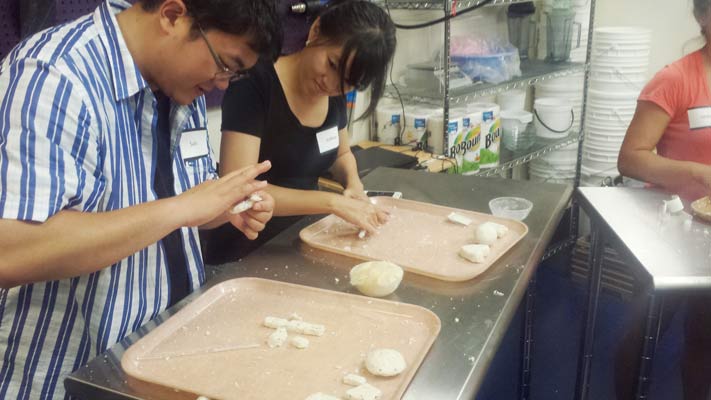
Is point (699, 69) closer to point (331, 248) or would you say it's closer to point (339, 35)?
point (339, 35)

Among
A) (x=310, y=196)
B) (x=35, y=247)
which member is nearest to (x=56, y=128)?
(x=35, y=247)

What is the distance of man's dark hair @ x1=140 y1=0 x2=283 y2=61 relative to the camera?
94 centimetres

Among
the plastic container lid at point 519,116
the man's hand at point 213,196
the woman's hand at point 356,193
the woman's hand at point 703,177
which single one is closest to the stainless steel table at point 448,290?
the woman's hand at point 356,193

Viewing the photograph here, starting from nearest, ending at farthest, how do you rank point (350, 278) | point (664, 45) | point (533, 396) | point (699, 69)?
point (350, 278), point (699, 69), point (533, 396), point (664, 45)

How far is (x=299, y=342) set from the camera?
960 mm

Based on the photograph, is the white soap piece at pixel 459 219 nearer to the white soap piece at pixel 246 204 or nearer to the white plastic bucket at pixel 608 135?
the white soap piece at pixel 246 204

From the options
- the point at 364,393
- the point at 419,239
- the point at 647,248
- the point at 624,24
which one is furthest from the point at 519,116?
the point at 364,393

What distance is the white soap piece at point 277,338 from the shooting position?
0.97 meters

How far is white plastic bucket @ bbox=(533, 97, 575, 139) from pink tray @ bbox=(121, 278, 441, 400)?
2476 mm

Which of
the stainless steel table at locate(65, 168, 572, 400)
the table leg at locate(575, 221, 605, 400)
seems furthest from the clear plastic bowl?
the table leg at locate(575, 221, 605, 400)

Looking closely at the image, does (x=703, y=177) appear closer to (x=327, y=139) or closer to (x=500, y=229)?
(x=500, y=229)

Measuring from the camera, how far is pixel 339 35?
4.70 ft

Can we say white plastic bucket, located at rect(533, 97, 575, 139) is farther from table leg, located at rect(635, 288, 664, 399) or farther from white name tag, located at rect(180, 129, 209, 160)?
white name tag, located at rect(180, 129, 209, 160)

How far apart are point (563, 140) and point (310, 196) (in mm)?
2248
